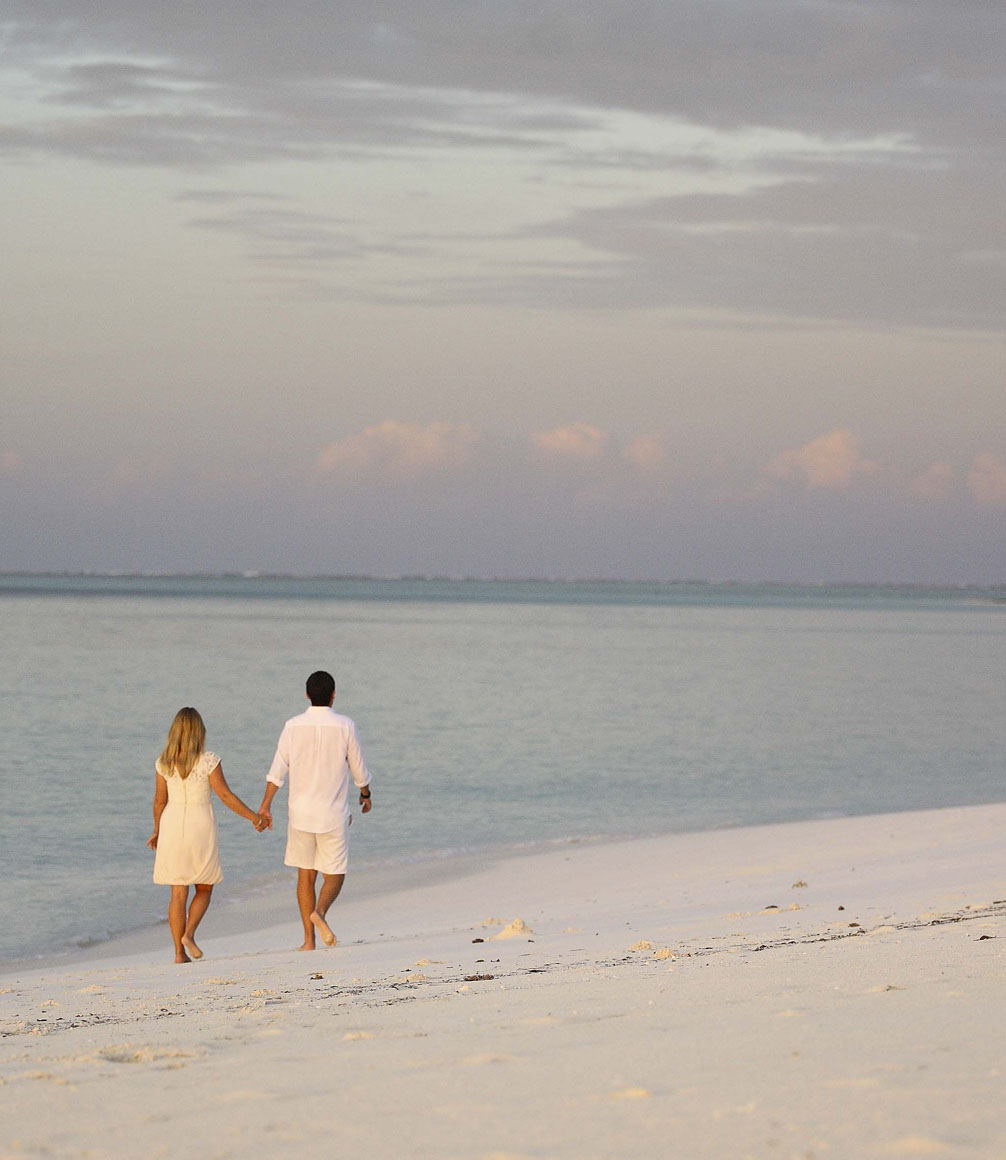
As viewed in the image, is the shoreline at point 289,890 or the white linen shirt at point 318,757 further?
the shoreline at point 289,890

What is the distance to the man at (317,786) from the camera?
891 cm

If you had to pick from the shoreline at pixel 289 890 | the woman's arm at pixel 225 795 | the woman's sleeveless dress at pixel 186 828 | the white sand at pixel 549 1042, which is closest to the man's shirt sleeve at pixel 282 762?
the woman's arm at pixel 225 795

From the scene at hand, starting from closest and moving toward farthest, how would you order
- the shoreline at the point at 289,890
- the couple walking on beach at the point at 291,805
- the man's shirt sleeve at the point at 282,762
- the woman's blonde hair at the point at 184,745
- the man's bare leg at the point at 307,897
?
the woman's blonde hair at the point at 184,745 → the couple walking on beach at the point at 291,805 → the man's shirt sleeve at the point at 282,762 → the man's bare leg at the point at 307,897 → the shoreline at the point at 289,890

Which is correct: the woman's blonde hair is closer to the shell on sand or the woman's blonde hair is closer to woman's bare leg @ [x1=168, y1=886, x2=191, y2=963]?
woman's bare leg @ [x1=168, y1=886, x2=191, y2=963]

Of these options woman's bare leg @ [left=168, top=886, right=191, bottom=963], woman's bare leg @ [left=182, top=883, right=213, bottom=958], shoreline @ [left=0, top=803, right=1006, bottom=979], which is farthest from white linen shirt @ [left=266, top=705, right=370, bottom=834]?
shoreline @ [left=0, top=803, right=1006, bottom=979]

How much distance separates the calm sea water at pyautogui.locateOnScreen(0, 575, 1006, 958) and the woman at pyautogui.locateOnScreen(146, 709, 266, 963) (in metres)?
2.77

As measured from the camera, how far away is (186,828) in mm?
8758

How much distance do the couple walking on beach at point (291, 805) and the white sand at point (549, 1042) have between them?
0.46m

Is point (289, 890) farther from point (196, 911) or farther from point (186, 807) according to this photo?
point (186, 807)

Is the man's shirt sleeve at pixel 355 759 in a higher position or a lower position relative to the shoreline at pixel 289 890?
higher

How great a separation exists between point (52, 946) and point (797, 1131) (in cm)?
841

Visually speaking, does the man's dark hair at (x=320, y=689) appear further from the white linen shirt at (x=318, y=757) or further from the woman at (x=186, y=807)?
the woman at (x=186, y=807)

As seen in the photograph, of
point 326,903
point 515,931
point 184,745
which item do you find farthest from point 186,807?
point 515,931

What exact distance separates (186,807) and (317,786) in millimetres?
843
